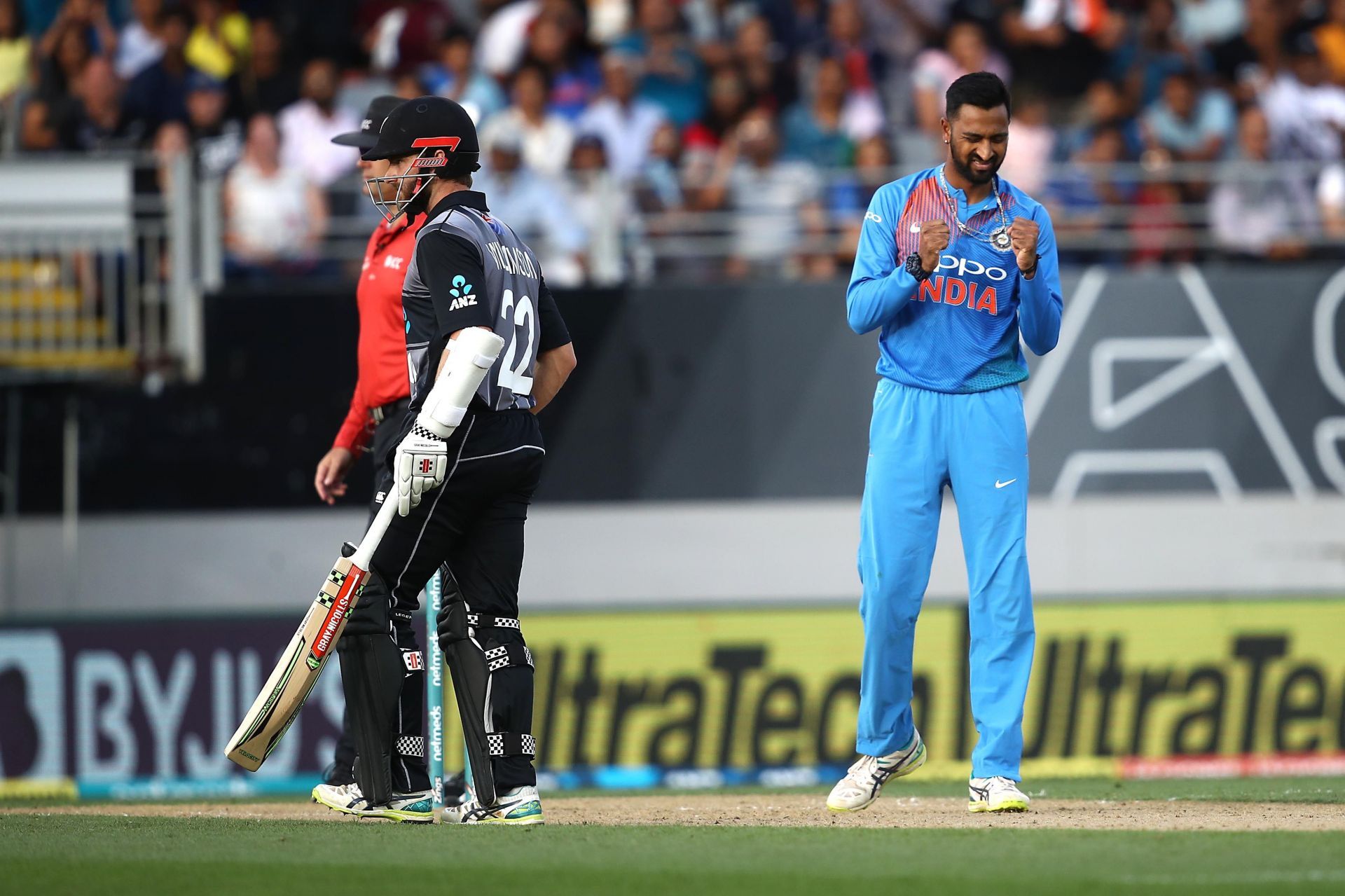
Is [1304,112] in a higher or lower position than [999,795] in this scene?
higher

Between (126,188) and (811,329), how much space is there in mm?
4734

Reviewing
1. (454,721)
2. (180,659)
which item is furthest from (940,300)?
(180,659)

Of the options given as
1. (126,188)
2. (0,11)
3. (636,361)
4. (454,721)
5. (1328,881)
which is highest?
(0,11)

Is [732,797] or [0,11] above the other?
[0,11]

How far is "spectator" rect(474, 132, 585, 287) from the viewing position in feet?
42.8

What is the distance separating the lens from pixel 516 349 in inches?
249

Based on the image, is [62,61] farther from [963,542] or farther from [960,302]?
[963,542]

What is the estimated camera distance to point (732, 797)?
798cm

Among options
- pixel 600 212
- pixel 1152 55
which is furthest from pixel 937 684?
pixel 1152 55

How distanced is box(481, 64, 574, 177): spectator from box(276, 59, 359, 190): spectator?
3.44 ft

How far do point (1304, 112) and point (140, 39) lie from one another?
28.9 ft

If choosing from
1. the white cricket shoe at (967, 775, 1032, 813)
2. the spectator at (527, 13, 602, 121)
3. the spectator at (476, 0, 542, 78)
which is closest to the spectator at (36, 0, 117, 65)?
the spectator at (476, 0, 542, 78)

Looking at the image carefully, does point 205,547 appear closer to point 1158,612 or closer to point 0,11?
point 0,11

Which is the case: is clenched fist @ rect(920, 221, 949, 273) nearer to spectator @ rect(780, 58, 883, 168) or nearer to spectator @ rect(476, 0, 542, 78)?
spectator @ rect(780, 58, 883, 168)
